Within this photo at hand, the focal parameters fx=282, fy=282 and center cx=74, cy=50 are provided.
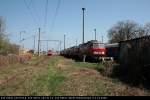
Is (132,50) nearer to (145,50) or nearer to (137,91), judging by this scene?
(145,50)

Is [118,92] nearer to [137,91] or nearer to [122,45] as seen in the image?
[137,91]

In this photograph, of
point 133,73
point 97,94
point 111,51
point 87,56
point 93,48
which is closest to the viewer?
point 97,94

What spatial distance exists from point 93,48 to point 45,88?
22.4 meters

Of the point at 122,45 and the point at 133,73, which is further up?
the point at 122,45

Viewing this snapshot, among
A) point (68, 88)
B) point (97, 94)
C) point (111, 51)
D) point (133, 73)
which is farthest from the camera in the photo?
point (111, 51)

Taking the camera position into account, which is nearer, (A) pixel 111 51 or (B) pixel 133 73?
(B) pixel 133 73

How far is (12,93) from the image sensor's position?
1177 cm

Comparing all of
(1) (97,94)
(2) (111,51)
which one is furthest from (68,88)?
(2) (111,51)

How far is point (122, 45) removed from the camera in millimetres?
28875

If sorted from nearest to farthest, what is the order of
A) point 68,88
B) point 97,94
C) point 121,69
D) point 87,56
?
point 97,94
point 68,88
point 121,69
point 87,56

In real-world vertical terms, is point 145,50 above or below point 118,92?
above

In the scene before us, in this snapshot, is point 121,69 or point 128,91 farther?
point 121,69

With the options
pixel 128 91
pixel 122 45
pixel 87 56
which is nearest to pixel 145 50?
pixel 122 45

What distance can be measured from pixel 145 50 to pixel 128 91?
32.3 ft
